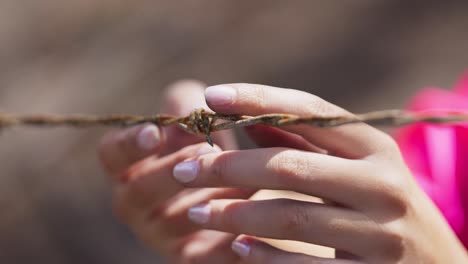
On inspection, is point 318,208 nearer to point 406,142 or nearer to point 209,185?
point 209,185

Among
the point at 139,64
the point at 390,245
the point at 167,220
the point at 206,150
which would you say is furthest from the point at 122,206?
the point at 139,64

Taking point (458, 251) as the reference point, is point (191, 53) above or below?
above

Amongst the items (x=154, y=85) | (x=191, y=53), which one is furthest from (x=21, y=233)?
(x=191, y=53)

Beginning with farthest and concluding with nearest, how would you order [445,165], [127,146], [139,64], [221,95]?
[139,64], [445,165], [127,146], [221,95]

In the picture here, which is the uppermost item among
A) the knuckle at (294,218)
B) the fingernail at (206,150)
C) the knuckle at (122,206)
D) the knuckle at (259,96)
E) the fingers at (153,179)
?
the knuckle at (259,96)

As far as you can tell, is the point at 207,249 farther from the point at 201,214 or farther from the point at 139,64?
the point at 139,64

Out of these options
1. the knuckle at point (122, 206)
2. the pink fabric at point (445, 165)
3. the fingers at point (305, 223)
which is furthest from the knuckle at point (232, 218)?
the pink fabric at point (445, 165)

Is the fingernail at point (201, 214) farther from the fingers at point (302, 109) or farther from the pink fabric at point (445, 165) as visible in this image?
the pink fabric at point (445, 165)

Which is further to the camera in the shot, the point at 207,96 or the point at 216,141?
the point at 216,141
